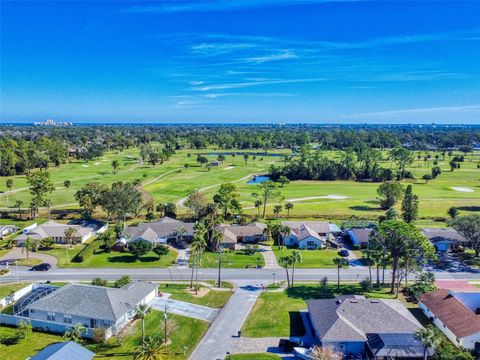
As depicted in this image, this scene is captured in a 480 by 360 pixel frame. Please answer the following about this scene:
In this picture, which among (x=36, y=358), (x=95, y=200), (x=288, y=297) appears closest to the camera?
(x=36, y=358)

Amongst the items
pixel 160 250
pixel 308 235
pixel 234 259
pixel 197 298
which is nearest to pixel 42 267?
pixel 160 250

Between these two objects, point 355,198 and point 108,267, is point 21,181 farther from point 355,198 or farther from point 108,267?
point 355,198

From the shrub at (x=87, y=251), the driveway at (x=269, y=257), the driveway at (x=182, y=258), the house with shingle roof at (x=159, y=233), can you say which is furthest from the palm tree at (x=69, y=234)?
the driveway at (x=269, y=257)

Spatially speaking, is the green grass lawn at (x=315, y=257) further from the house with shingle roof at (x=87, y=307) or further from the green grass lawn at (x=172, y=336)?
the house with shingle roof at (x=87, y=307)

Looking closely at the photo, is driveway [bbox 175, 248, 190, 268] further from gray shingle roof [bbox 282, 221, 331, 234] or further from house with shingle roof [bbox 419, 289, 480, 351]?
house with shingle roof [bbox 419, 289, 480, 351]

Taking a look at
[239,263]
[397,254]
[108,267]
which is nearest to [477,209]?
[397,254]
